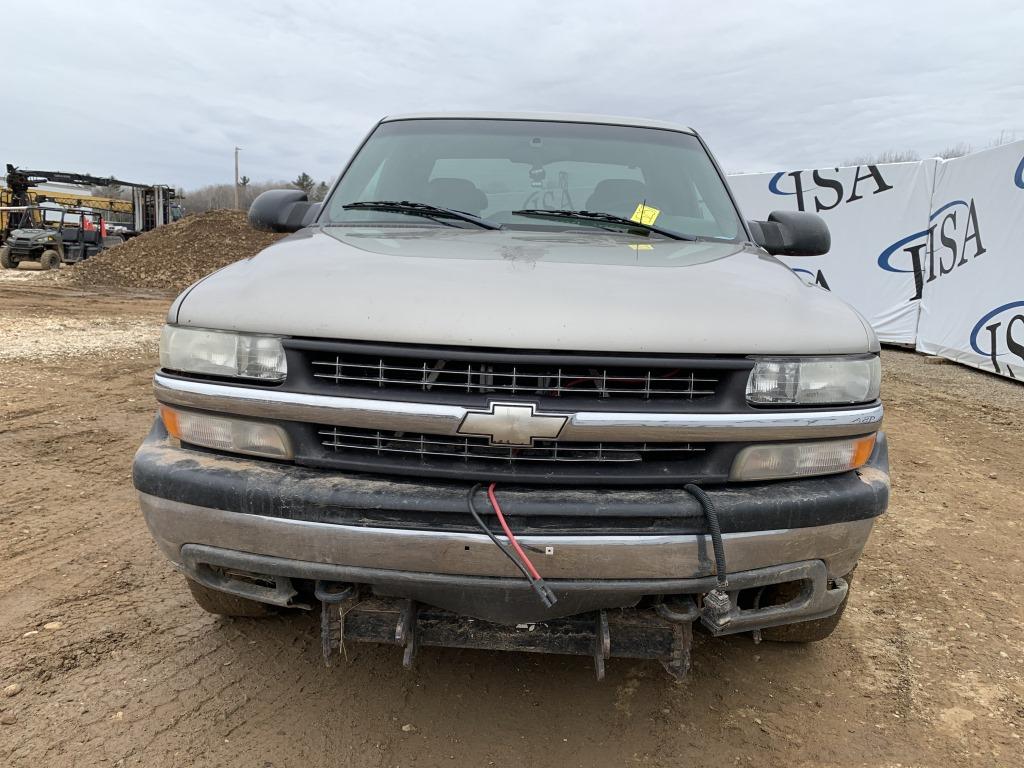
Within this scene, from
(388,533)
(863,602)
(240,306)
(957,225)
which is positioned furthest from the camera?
(957,225)

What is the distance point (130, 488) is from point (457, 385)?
3.13 metres

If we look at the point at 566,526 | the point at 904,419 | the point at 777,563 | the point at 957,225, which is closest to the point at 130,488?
the point at 566,526

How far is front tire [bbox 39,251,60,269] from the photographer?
22078 millimetres

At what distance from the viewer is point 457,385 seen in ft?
6.21

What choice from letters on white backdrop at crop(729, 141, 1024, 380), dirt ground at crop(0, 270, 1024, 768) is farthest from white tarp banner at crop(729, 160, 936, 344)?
dirt ground at crop(0, 270, 1024, 768)

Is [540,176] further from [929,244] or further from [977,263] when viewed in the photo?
[929,244]

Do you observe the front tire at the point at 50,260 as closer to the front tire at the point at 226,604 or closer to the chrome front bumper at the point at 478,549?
the front tire at the point at 226,604

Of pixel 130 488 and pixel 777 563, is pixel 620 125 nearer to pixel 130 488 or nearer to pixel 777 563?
pixel 777 563

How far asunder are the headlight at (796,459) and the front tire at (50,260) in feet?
82.6

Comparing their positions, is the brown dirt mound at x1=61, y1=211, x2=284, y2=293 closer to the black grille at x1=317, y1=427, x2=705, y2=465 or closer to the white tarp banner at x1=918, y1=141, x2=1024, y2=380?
the white tarp banner at x1=918, y1=141, x2=1024, y2=380

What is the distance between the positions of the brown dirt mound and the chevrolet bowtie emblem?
1822 centimetres

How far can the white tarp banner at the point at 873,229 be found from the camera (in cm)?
1107

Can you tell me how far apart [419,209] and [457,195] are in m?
0.26

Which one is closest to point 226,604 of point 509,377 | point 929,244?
point 509,377
